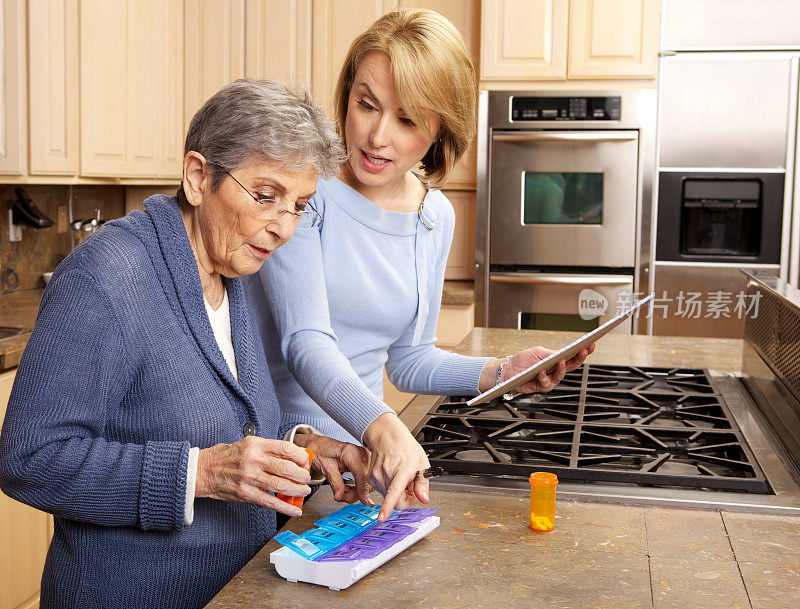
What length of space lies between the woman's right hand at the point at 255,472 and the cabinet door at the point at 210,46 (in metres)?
3.30

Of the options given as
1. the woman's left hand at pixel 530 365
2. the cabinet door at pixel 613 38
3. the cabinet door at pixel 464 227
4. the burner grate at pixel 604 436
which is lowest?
the burner grate at pixel 604 436

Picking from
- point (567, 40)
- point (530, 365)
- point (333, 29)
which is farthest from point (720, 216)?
point (530, 365)

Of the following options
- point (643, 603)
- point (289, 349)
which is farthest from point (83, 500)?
point (643, 603)

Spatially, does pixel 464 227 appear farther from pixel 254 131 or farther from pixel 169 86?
pixel 254 131

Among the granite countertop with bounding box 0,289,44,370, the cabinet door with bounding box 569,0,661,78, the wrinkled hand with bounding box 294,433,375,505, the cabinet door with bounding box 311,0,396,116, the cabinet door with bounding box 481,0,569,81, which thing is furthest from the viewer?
the cabinet door with bounding box 311,0,396,116

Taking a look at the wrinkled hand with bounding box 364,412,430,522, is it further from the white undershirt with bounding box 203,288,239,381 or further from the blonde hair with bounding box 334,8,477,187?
the blonde hair with bounding box 334,8,477,187

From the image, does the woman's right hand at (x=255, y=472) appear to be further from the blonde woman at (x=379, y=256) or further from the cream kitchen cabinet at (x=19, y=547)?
the cream kitchen cabinet at (x=19, y=547)

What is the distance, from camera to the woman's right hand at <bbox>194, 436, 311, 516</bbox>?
40.5 inches

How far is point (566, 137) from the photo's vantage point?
3.54m

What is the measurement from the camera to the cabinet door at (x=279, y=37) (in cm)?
403

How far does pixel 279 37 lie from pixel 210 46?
0.35m

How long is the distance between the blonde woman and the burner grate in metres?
Result: 0.11

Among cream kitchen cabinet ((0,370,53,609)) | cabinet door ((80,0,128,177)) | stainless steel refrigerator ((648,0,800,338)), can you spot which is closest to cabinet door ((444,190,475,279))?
stainless steel refrigerator ((648,0,800,338))

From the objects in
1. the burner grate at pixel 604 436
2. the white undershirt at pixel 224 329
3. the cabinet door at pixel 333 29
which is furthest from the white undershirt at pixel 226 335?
the cabinet door at pixel 333 29
